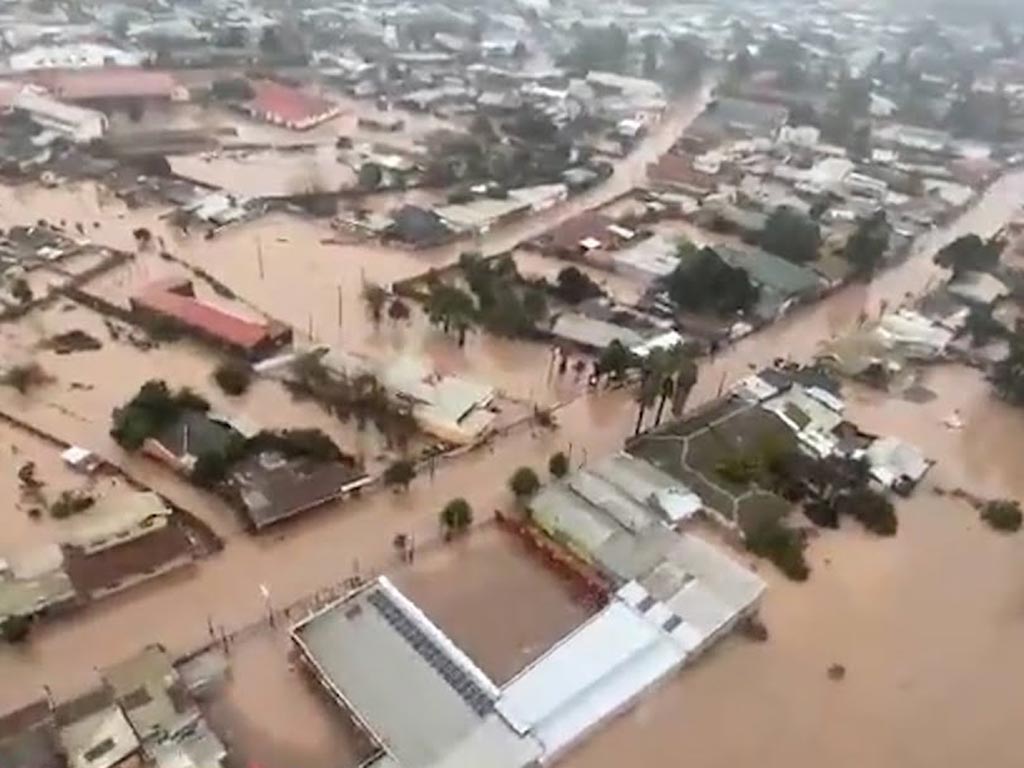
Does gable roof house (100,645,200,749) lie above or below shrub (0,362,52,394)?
above

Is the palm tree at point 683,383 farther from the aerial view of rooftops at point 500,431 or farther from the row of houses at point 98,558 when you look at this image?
the row of houses at point 98,558

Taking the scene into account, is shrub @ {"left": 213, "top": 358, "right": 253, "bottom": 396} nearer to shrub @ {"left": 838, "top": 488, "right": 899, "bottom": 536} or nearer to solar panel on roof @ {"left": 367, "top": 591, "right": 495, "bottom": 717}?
solar panel on roof @ {"left": 367, "top": 591, "right": 495, "bottom": 717}

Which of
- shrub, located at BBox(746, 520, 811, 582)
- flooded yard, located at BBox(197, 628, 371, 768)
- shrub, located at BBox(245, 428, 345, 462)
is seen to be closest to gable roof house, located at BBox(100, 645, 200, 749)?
flooded yard, located at BBox(197, 628, 371, 768)

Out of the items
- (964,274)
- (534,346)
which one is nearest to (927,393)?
(964,274)

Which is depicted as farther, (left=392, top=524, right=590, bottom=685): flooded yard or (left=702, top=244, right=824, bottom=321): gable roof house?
(left=702, top=244, right=824, bottom=321): gable roof house

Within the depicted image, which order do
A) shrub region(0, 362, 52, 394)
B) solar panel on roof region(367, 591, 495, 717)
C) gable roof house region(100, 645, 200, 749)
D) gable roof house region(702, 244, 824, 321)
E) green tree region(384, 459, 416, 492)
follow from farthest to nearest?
1. gable roof house region(702, 244, 824, 321)
2. shrub region(0, 362, 52, 394)
3. green tree region(384, 459, 416, 492)
4. solar panel on roof region(367, 591, 495, 717)
5. gable roof house region(100, 645, 200, 749)

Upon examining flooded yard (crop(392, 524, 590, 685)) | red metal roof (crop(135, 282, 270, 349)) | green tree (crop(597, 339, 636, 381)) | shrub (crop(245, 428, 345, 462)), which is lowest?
flooded yard (crop(392, 524, 590, 685))

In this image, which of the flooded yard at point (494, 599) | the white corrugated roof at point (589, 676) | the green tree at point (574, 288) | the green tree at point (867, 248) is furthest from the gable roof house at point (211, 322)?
the green tree at point (867, 248)
